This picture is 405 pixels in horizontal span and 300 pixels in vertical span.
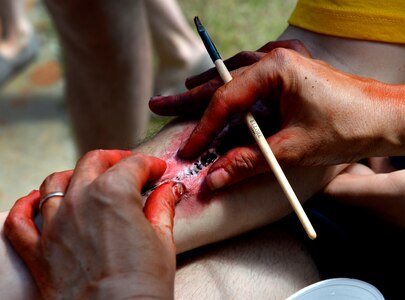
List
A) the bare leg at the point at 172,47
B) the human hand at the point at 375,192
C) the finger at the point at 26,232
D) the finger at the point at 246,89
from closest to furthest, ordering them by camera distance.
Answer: the finger at the point at 26,232 → the finger at the point at 246,89 → the human hand at the point at 375,192 → the bare leg at the point at 172,47

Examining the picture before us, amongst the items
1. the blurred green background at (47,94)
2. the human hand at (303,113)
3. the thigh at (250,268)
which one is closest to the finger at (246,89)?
the human hand at (303,113)

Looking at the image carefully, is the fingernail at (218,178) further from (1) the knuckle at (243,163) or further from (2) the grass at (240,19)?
(2) the grass at (240,19)

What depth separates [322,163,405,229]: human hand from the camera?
144 centimetres

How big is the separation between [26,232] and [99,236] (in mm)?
175

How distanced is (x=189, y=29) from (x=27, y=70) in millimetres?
858

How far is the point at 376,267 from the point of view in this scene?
144 cm

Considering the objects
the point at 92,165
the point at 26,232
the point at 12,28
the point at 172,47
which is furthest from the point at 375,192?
the point at 12,28

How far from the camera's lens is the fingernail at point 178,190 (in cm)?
137

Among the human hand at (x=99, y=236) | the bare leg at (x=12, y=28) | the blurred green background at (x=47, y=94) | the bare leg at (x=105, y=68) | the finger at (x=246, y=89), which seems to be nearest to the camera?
the human hand at (x=99, y=236)

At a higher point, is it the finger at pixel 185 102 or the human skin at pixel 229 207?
the finger at pixel 185 102

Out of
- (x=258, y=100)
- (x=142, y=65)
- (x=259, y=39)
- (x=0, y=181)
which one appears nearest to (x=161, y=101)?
(x=258, y=100)

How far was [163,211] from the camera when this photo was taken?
1228 mm

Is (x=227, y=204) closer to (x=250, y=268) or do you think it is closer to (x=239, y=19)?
(x=250, y=268)

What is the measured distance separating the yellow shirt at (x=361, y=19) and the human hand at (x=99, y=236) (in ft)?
1.99
